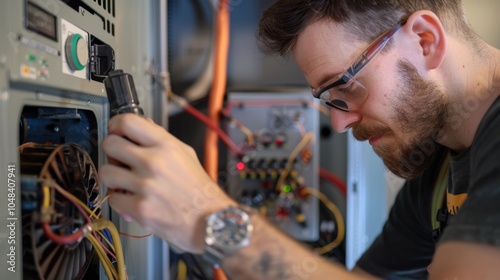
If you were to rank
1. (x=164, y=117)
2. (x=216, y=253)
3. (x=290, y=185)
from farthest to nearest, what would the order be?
1. (x=290, y=185)
2. (x=164, y=117)
3. (x=216, y=253)

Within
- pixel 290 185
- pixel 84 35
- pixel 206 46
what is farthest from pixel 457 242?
pixel 206 46

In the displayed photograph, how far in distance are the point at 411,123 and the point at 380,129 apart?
0.07 metres

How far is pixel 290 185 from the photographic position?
169 cm

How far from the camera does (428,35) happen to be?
0.84 meters

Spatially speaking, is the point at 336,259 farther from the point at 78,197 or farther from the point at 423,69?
the point at 78,197

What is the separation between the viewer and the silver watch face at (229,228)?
605 millimetres

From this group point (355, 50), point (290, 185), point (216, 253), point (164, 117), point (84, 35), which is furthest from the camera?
point (290, 185)

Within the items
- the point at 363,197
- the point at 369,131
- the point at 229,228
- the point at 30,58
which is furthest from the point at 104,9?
the point at 363,197

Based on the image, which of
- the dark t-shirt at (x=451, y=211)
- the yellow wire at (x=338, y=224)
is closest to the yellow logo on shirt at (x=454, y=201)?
the dark t-shirt at (x=451, y=211)

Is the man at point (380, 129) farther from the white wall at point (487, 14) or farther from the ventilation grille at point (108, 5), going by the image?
the white wall at point (487, 14)

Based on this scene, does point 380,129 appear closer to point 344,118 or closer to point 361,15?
point 344,118

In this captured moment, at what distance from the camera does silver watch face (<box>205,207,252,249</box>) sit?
605 mm

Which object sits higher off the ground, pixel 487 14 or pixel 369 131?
pixel 487 14

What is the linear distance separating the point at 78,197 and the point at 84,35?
0.28 m
